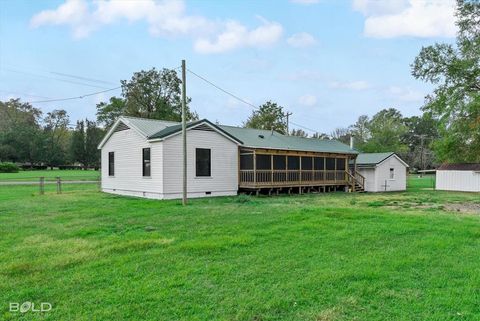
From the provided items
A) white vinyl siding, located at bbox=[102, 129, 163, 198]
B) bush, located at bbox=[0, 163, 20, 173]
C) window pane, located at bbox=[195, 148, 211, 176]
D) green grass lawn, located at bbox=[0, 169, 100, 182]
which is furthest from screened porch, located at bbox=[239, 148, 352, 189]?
bush, located at bbox=[0, 163, 20, 173]

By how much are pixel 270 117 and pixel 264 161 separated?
2446 centimetres

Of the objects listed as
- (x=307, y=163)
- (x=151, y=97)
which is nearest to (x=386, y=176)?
(x=307, y=163)

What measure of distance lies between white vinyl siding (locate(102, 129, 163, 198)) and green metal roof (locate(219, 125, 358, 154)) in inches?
194

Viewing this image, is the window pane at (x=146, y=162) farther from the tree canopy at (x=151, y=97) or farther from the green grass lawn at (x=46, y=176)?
the tree canopy at (x=151, y=97)

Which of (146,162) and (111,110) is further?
(111,110)

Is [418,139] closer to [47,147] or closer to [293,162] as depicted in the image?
[293,162]

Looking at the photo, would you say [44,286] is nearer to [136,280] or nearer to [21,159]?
[136,280]

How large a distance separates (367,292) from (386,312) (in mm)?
516

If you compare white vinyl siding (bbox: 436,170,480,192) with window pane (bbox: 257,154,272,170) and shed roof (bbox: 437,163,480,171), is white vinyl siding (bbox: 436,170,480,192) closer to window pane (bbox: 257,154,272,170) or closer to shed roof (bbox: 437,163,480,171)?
shed roof (bbox: 437,163,480,171)

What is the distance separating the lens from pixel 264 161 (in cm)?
1992

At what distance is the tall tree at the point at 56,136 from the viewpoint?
61062 mm

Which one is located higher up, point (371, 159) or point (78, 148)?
point (78, 148)

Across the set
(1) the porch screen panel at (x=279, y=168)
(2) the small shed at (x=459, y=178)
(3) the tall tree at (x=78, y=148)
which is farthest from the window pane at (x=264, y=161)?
(3) the tall tree at (x=78, y=148)

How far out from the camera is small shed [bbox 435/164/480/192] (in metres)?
28.7
